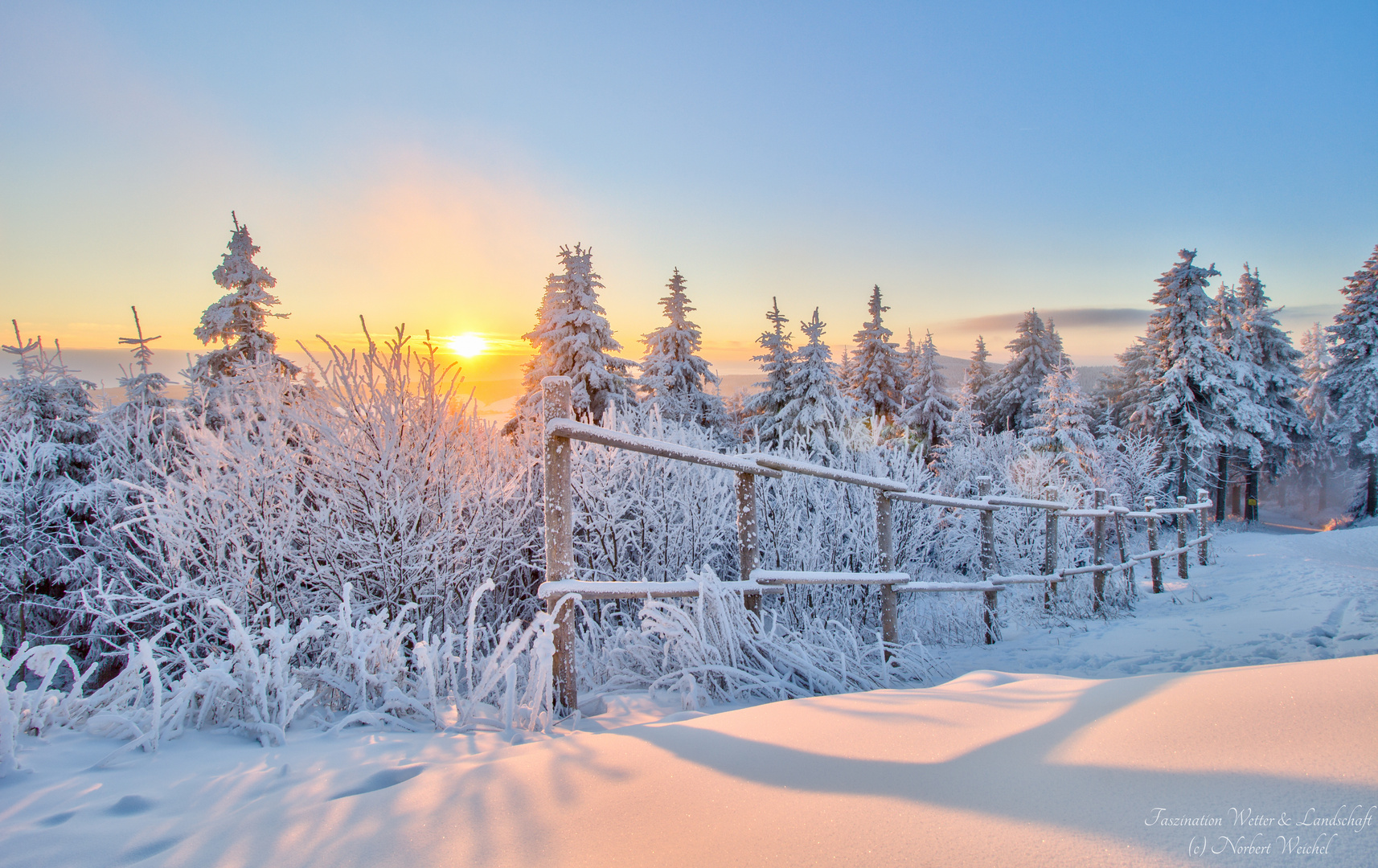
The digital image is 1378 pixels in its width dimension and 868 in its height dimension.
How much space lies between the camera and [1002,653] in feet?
16.9

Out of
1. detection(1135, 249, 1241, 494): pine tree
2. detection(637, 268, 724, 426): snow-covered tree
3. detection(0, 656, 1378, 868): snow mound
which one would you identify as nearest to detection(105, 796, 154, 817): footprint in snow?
detection(0, 656, 1378, 868): snow mound

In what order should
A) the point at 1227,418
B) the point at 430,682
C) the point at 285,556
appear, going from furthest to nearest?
the point at 1227,418, the point at 285,556, the point at 430,682

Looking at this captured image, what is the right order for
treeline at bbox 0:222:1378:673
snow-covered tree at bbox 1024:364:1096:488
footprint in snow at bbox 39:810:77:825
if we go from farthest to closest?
snow-covered tree at bbox 1024:364:1096:488 < treeline at bbox 0:222:1378:673 < footprint in snow at bbox 39:810:77:825

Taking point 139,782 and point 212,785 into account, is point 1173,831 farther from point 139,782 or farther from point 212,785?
point 139,782

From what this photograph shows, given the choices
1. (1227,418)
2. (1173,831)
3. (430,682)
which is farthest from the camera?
(1227,418)

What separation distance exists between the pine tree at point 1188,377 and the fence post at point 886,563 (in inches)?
1034

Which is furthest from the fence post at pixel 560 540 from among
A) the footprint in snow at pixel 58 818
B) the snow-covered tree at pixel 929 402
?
the snow-covered tree at pixel 929 402

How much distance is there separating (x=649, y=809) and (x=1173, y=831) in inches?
42.1

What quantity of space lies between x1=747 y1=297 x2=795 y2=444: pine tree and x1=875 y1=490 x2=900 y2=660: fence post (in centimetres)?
1756

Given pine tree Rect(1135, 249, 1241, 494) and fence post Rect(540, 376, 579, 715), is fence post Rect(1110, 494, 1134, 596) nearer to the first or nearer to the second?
fence post Rect(540, 376, 579, 715)

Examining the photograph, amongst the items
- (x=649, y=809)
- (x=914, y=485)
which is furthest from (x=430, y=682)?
(x=914, y=485)

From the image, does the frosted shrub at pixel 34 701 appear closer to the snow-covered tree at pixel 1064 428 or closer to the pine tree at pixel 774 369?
the pine tree at pixel 774 369

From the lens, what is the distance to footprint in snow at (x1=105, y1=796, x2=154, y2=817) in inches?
61.9

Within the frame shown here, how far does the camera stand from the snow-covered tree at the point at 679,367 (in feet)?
68.4
